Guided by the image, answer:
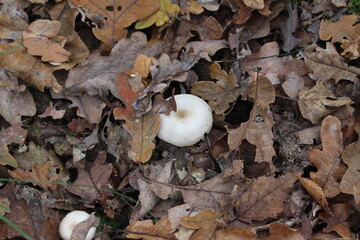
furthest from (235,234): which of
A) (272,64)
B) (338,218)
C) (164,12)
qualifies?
(164,12)

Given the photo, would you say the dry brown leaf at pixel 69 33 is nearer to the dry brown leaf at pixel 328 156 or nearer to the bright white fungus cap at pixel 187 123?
the bright white fungus cap at pixel 187 123

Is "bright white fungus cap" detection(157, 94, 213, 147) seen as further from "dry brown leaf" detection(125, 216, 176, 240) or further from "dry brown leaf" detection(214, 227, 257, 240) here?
"dry brown leaf" detection(214, 227, 257, 240)

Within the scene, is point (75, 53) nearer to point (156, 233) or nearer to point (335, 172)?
point (156, 233)

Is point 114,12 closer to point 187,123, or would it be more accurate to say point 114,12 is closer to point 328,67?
point 187,123

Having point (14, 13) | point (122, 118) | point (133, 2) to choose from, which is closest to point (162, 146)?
point (122, 118)

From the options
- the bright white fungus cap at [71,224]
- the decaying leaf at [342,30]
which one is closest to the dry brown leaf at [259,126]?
the decaying leaf at [342,30]
